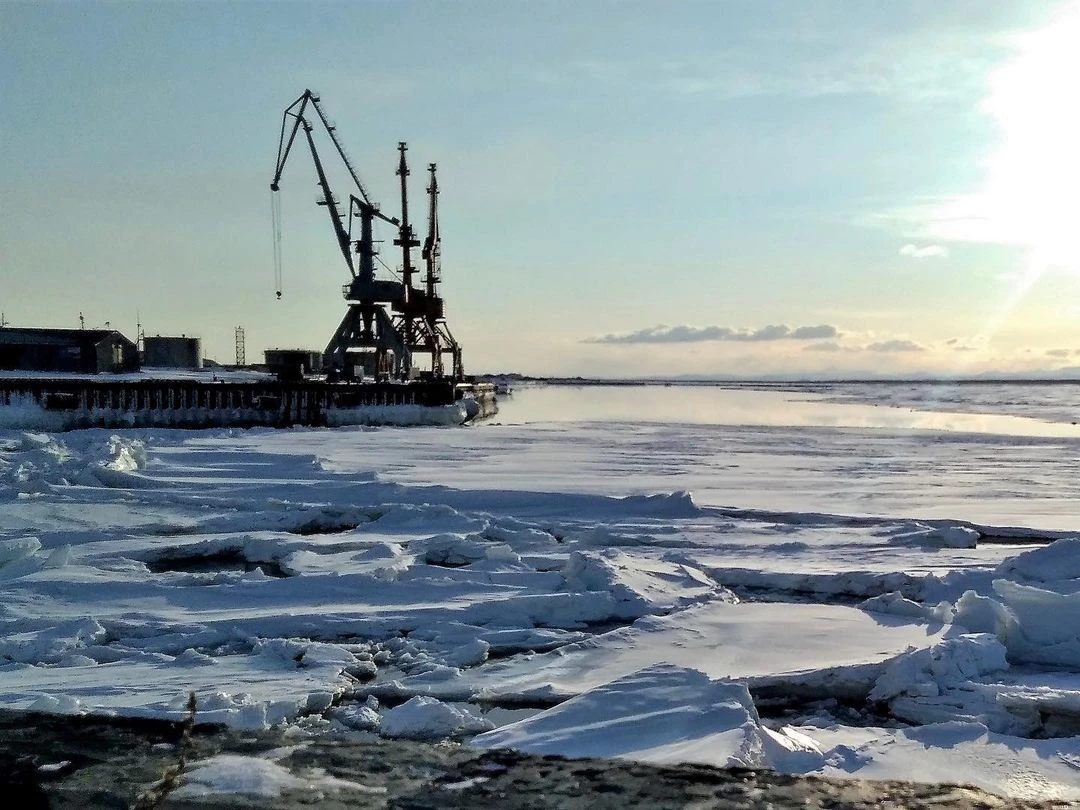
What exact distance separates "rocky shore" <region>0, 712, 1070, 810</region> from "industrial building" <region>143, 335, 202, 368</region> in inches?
2601

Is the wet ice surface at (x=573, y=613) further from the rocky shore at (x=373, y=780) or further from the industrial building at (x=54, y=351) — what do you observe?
the industrial building at (x=54, y=351)

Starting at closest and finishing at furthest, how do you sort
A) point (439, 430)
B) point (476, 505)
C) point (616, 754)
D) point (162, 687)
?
point (616, 754)
point (162, 687)
point (476, 505)
point (439, 430)

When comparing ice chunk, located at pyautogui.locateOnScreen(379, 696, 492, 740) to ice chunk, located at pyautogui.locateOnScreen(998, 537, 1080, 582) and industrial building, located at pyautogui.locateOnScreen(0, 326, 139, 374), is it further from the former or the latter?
industrial building, located at pyautogui.locateOnScreen(0, 326, 139, 374)

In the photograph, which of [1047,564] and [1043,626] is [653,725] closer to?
[1043,626]

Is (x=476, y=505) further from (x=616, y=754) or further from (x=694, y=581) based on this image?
(x=616, y=754)

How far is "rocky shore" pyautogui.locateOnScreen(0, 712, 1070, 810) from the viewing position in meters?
4.20

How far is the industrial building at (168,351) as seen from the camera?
65.9m

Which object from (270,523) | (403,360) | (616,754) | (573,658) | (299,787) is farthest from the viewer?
(403,360)

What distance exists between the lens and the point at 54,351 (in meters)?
45.8

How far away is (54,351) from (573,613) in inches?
1806

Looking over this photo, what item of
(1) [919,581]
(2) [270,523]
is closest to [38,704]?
(2) [270,523]

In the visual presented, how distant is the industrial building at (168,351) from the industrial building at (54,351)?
63.8 ft

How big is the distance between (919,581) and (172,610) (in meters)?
6.76

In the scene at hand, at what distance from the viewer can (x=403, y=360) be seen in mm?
49406
